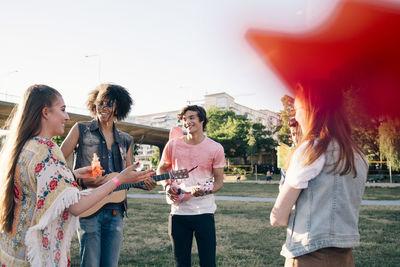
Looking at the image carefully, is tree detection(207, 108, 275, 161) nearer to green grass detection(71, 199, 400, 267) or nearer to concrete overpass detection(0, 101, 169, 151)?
concrete overpass detection(0, 101, 169, 151)

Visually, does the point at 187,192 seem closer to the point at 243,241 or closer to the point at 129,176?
the point at 129,176

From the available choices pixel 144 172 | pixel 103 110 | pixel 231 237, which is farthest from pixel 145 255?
pixel 144 172

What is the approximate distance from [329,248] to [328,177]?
379 mm

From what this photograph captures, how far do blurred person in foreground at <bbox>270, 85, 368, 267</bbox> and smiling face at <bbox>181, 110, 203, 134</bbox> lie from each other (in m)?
2.08

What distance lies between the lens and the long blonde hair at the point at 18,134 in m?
2.02

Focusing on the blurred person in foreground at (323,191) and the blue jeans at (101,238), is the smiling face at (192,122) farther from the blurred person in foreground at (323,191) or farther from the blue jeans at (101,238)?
the blurred person in foreground at (323,191)

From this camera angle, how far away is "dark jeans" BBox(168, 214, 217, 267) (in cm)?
337

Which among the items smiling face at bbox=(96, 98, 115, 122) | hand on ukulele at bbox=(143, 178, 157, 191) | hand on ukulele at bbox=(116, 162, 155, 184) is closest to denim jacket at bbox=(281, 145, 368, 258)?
hand on ukulele at bbox=(116, 162, 155, 184)

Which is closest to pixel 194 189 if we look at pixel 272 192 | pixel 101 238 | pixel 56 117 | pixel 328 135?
pixel 101 238

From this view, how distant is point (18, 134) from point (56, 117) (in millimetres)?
263

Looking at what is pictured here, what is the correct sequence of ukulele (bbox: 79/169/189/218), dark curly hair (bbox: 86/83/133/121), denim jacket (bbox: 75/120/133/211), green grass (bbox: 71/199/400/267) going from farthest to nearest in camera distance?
green grass (bbox: 71/199/400/267), dark curly hair (bbox: 86/83/133/121), denim jacket (bbox: 75/120/133/211), ukulele (bbox: 79/169/189/218)

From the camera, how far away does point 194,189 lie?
339 cm

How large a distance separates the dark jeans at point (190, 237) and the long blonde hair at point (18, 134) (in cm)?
176

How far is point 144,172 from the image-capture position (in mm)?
2365
